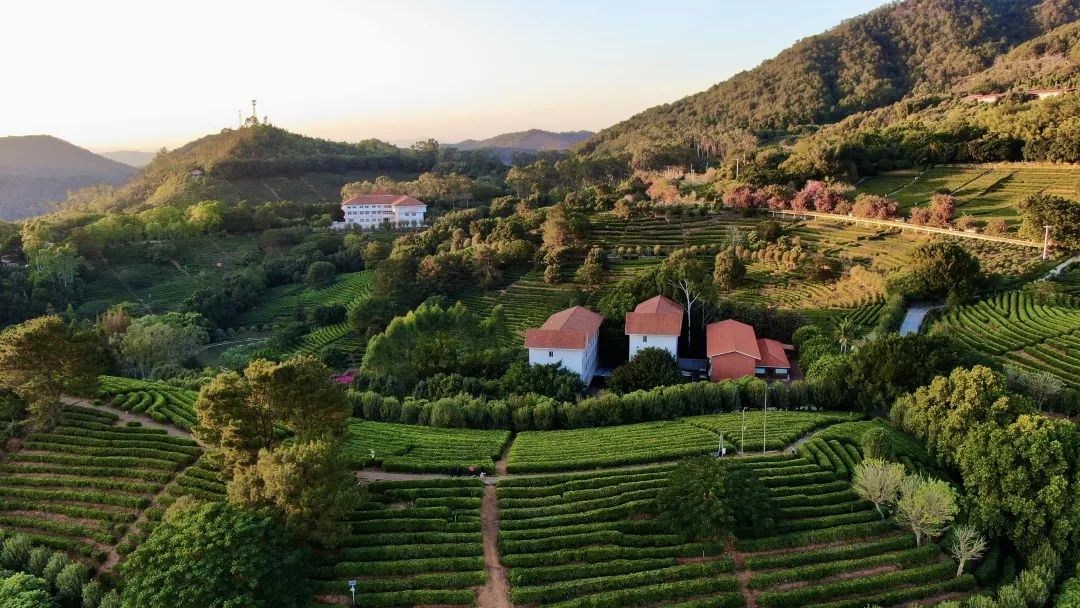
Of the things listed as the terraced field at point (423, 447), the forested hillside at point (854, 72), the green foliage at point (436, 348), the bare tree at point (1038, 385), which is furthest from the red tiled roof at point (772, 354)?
the forested hillside at point (854, 72)

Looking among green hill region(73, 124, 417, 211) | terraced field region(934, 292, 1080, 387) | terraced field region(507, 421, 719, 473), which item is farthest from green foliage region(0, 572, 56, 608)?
green hill region(73, 124, 417, 211)

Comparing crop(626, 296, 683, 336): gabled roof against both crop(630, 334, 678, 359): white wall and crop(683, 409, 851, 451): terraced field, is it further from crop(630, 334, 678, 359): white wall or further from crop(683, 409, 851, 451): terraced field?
crop(683, 409, 851, 451): terraced field

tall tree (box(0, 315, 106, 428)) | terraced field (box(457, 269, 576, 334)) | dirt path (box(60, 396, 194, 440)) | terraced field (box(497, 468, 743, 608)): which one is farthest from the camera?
terraced field (box(457, 269, 576, 334))

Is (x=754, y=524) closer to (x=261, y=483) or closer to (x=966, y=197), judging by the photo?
(x=261, y=483)

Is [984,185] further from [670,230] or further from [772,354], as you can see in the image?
[772,354]

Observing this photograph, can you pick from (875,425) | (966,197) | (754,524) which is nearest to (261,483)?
(754,524)
